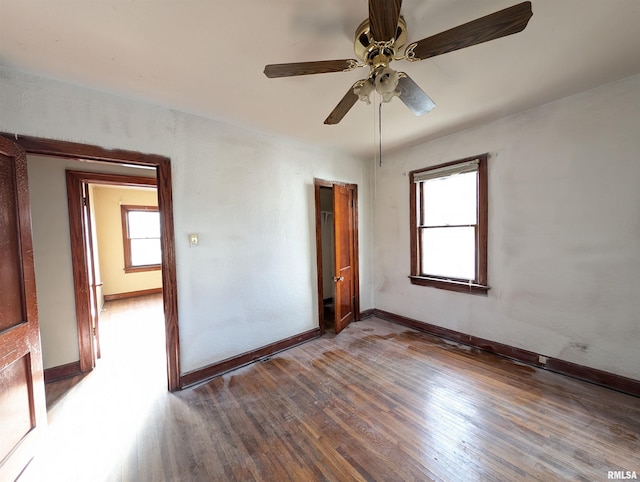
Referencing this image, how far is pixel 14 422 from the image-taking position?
144 centimetres

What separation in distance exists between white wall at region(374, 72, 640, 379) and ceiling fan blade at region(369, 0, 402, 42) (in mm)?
2183

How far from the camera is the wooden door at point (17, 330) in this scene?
4.55ft

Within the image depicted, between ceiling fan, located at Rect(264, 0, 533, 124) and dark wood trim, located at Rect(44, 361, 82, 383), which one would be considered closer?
ceiling fan, located at Rect(264, 0, 533, 124)

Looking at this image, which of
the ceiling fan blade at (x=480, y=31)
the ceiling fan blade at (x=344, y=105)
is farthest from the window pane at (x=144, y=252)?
the ceiling fan blade at (x=480, y=31)

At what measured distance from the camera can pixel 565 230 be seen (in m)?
2.23

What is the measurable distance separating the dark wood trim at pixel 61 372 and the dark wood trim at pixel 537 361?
3858 millimetres

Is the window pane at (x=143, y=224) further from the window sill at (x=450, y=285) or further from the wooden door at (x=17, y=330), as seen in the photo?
the window sill at (x=450, y=285)

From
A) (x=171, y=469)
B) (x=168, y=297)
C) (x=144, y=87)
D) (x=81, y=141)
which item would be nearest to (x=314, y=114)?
(x=144, y=87)

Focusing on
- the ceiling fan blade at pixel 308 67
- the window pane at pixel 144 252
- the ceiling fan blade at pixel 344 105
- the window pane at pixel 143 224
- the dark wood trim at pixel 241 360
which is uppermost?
the ceiling fan blade at pixel 308 67

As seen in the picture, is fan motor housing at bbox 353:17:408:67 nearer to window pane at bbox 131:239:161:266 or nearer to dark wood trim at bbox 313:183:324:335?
dark wood trim at bbox 313:183:324:335

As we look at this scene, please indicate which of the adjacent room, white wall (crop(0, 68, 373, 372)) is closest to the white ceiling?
the adjacent room

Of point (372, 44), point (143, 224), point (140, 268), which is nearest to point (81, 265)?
point (372, 44)

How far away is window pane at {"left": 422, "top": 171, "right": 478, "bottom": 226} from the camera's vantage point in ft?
9.31

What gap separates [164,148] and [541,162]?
3.52 meters
